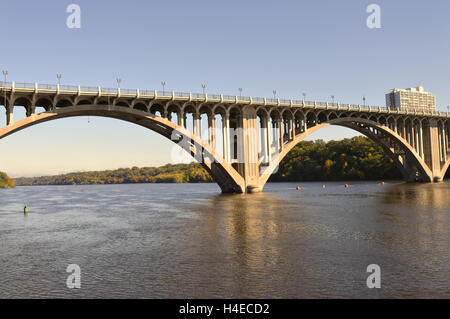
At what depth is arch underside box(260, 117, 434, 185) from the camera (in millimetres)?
66562

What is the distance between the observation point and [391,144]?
83.2 m

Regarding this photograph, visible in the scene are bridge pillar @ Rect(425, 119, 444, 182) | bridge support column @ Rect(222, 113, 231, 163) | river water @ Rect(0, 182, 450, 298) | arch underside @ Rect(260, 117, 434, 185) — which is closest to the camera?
river water @ Rect(0, 182, 450, 298)

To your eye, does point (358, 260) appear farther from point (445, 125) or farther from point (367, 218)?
point (445, 125)

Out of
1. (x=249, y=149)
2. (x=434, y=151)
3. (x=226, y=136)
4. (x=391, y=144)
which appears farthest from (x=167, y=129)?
(x=434, y=151)

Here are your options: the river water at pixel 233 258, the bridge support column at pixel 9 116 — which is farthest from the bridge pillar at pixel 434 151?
the bridge support column at pixel 9 116

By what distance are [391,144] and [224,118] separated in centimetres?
4615

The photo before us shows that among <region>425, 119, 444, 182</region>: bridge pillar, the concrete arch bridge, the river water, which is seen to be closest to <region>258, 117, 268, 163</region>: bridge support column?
the concrete arch bridge

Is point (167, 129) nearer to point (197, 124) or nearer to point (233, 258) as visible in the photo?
point (197, 124)

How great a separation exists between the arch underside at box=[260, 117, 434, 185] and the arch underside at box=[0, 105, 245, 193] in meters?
9.31

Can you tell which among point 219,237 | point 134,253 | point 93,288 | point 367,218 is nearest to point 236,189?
point 367,218

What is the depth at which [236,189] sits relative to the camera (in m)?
58.1

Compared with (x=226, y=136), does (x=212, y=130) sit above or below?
above

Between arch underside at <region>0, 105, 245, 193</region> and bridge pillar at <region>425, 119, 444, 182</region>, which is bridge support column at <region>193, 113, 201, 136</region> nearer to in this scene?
arch underside at <region>0, 105, 245, 193</region>

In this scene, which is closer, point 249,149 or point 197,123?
point 197,123
